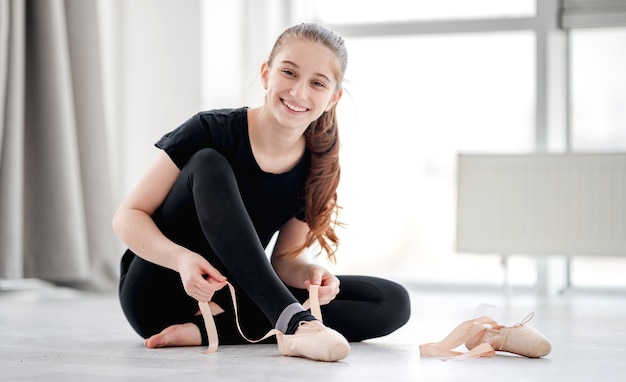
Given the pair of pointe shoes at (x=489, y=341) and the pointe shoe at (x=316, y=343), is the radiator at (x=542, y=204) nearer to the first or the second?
the pair of pointe shoes at (x=489, y=341)

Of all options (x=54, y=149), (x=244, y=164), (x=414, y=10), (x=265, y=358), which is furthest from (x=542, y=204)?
(x=265, y=358)

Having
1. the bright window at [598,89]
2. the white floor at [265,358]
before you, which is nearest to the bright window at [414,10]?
the bright window at [598,89]

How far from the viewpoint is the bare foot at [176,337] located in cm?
174

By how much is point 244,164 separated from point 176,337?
37 cm

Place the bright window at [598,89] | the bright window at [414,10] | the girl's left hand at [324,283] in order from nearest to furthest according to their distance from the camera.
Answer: the girl's left hand at [324,283]
the bright window at [598,89]
the bright window at [414,10]

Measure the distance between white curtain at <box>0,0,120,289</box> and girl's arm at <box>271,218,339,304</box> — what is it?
166 cm

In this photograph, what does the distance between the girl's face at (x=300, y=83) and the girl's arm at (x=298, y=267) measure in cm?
26

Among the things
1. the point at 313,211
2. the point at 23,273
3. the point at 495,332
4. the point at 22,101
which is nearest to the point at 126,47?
the point at 22,101

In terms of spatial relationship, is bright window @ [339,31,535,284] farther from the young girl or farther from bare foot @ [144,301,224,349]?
bare foot @ [144,301,224,349]

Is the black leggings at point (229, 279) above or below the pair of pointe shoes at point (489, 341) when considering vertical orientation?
above

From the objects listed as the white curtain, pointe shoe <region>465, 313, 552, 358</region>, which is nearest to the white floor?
pointe shoe <region>465, 313, 552, 358</region>

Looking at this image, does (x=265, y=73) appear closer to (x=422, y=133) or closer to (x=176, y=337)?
(x=176, y=337)

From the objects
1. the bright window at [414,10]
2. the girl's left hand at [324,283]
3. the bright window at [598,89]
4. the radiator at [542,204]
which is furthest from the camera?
the bright window at [414,10]

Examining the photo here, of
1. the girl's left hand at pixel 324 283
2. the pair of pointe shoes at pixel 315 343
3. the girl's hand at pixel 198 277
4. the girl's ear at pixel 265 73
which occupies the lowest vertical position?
the pair of pointe shoes at pixel 315 343
